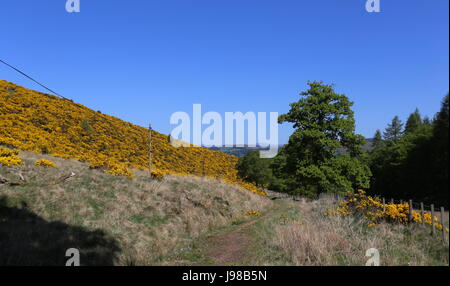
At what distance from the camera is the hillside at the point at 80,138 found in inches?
951

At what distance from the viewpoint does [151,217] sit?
12945mm

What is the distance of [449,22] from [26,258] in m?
9.57

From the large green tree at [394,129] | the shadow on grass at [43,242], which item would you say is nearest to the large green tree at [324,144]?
the shadow on grass at [43,242]

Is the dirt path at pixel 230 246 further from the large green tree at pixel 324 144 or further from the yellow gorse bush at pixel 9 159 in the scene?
the large green tree at pixel 324 144

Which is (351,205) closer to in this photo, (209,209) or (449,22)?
(209,209)

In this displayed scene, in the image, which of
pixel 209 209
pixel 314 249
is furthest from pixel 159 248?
pixel 209 209

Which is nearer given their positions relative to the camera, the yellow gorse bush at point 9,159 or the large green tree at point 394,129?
the yellow gorse bush at point 9,159

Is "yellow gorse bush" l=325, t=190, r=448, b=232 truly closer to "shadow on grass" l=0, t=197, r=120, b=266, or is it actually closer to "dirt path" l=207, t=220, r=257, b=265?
"dirt path" l=207, t=220, r=257, b=265

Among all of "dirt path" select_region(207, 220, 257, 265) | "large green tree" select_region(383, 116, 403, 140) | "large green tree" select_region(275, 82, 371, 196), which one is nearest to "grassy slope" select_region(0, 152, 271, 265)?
"dirt path" select_region(207, 220, 257, 265)

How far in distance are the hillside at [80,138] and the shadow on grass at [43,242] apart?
8.97 metres

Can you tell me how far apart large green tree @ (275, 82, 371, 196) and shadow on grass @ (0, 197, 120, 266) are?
63.1ft

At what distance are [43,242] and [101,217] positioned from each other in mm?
3073

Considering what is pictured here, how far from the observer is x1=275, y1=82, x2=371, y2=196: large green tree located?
81.1 feet

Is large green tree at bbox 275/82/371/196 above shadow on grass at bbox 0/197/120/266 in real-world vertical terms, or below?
above
